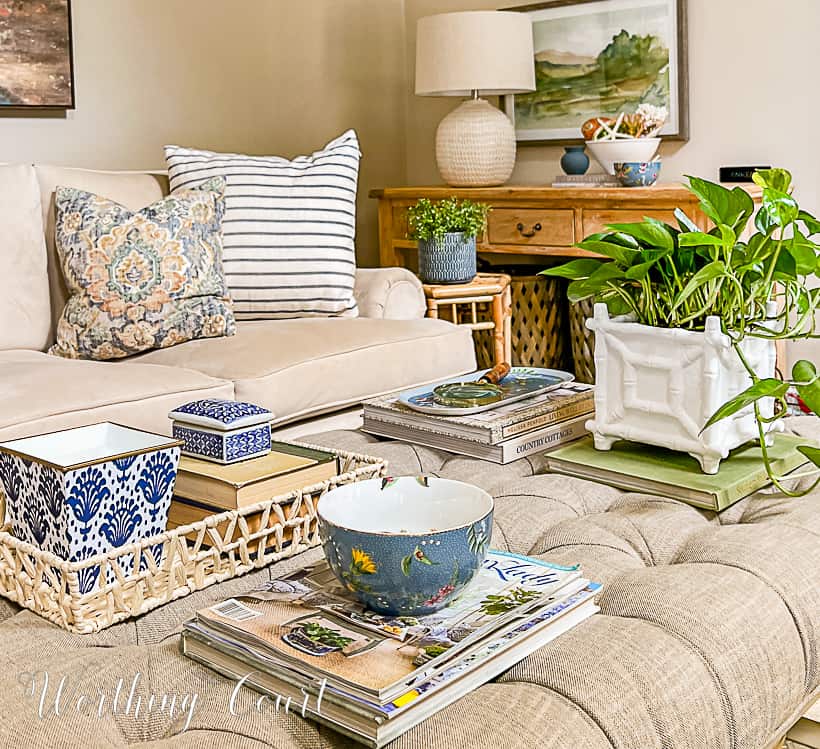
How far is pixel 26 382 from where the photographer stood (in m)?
1.95

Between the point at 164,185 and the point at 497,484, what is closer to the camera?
the point at 497,484

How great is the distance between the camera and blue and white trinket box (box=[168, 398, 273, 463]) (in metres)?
1.20

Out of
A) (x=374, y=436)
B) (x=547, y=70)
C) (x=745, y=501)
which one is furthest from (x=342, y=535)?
(x=547, y=70)

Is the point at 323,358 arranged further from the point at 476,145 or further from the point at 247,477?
the point at 476,145

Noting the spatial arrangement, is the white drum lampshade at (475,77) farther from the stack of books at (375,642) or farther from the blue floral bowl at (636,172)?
the stack of books at (375,642)

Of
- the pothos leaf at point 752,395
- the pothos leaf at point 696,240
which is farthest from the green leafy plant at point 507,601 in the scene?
the pothos leaf at point 696,240

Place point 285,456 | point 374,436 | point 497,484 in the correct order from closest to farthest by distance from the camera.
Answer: point 285,456
point 497,484
point 374,436

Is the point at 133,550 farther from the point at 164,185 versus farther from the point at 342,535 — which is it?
the point at 164,185

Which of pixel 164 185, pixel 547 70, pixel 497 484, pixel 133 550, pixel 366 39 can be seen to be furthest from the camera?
pixel 366 39

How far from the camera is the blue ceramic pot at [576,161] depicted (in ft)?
11.5

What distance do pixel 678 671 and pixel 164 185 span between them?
2.31 m

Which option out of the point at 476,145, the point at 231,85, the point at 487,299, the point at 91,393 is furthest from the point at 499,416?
the point at 231,85

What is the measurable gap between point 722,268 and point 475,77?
2391mm

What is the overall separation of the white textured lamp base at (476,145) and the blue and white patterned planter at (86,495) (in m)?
2.75
